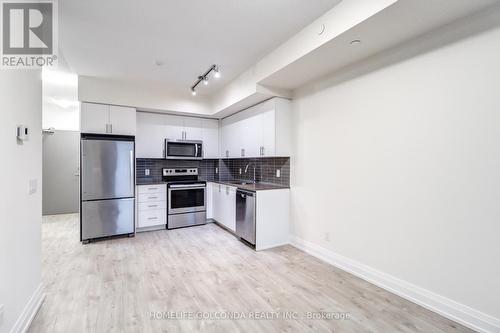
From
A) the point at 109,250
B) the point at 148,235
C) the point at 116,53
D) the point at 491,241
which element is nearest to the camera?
the point at 491,241

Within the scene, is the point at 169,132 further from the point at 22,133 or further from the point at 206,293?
the point at 206,293

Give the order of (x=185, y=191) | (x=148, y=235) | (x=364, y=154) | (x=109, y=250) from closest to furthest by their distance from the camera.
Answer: (x=364, y=154) < (x=109, y=250) < (x=148, y=235) < (x=185, y=191)

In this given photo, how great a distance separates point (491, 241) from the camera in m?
1.82

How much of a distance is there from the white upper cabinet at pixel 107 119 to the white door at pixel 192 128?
1097 mm

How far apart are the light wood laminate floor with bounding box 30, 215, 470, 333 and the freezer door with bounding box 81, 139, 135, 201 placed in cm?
91

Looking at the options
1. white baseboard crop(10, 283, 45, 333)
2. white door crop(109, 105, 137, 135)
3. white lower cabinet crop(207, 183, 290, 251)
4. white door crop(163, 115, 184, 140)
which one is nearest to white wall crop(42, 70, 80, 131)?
white door crop(109, 105, 137, 135)

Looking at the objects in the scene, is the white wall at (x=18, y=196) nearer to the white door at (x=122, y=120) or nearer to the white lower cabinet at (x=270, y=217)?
the white door at (x=122, y=120)

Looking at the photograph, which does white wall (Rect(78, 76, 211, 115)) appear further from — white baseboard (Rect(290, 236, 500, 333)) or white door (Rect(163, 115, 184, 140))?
white baseboard (Rect(290, 236, 500, 333))

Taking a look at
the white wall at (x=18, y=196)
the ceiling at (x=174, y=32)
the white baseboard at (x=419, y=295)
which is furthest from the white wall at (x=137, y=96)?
the white baseboard at (x=419, y=295)

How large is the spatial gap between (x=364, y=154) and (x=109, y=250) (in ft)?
12.9

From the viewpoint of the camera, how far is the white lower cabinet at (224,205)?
433 centimetres

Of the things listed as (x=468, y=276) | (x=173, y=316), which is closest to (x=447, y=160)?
(x=468, y=276)

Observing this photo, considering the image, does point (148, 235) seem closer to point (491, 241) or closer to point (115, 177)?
point (115, 177)

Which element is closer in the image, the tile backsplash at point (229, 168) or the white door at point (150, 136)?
the tile backsplash at point (229, 168)
